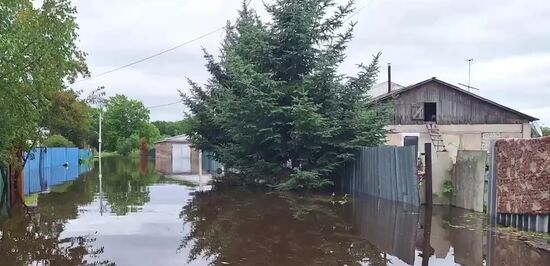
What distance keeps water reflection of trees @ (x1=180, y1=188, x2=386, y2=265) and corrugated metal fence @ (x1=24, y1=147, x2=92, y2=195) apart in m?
9.72

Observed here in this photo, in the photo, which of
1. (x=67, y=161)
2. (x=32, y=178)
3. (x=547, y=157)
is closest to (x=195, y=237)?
(x=547, y=157)

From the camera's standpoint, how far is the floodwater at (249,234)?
26.5 ft

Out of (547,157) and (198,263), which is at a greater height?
(547,157)

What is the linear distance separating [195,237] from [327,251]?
2.74 metres

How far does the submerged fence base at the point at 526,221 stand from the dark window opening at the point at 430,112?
1827cm

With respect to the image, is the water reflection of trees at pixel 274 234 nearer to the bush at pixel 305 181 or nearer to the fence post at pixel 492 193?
the bush at pixel 305 181

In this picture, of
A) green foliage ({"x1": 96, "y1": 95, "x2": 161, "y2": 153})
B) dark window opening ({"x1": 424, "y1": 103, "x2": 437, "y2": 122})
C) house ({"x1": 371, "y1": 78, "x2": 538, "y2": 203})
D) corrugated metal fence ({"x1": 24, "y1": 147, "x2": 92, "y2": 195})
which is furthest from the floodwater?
green foliage ({"x1": 96, "y1": 95, "x2": 161, "y2": 153})

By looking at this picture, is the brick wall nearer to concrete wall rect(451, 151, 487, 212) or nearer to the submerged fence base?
the submerged fence base

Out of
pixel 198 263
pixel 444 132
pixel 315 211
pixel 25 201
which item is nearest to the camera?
pixel 198 263

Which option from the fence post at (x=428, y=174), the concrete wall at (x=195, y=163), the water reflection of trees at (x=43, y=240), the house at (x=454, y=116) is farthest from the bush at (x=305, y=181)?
the concrete wall at (x=195, y=163)

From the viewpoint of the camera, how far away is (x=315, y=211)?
13.5m

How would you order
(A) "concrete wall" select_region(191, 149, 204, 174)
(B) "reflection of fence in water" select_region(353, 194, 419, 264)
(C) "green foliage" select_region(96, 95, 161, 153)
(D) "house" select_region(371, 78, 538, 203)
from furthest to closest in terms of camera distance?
(C) "green foliage" select_region(96, 95, 161, 153) < (A) "concrete wall" select_region(191, 149, 204, 174) < (D) "house" select_region(371, 78, 538, 203) < (B) "reflection of fence in water" select_region(353, 194, 419, 264)

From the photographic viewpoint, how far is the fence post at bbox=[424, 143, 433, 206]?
13.4 metres

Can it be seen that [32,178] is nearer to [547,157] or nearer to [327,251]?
[327,251]
